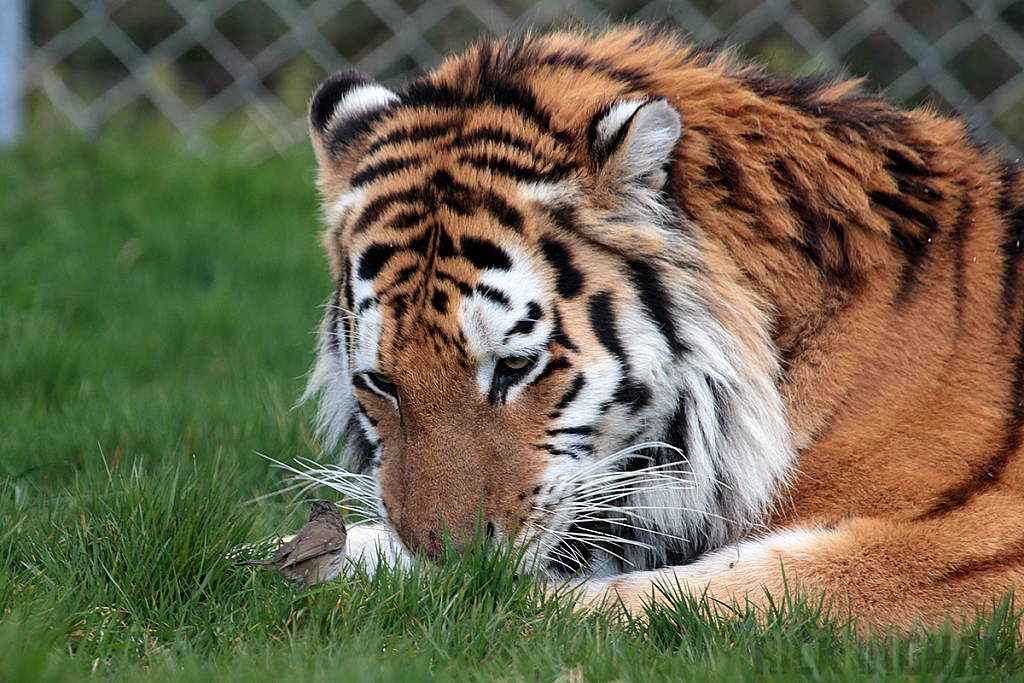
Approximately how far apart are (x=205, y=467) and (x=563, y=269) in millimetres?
1176

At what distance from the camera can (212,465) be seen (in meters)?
3.40

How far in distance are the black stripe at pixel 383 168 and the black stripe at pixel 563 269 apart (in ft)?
1.53

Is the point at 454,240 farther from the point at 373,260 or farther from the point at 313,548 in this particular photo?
the point at 313,548

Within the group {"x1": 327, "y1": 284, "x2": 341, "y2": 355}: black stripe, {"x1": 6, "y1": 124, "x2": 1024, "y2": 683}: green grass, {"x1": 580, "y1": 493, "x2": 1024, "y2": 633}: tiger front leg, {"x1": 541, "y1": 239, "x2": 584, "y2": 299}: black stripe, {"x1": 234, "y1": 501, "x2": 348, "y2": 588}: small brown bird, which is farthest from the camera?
{"x1": 327, "y1": 284, "x2": 341, "y2": 355}: black stripe

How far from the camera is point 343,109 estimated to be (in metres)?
3.47

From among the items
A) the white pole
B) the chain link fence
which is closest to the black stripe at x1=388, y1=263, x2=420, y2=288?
the chain link fence

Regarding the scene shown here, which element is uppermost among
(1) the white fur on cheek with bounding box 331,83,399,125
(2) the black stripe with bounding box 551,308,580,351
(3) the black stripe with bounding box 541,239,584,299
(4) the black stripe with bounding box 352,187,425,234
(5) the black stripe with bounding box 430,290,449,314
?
(1) the white fur on cheek with bounding box 331,83,399,125

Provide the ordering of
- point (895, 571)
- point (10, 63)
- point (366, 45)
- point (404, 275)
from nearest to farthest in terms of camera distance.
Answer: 1. point (895, 571)
2. point (404, 275)
3. point (10, 63)
4. point (366, 45)

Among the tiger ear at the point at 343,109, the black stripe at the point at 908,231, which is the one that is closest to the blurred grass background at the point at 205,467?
the tiger ear at the point at 343,109

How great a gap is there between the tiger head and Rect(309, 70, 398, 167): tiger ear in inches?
8.0

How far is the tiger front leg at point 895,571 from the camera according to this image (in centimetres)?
269

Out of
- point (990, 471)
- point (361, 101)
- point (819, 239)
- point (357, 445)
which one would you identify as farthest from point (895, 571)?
point (361, 101)

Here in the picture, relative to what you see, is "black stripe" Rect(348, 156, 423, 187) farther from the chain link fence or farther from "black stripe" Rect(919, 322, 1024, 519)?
the chain link fence

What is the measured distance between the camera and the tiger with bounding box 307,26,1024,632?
2801 mm
